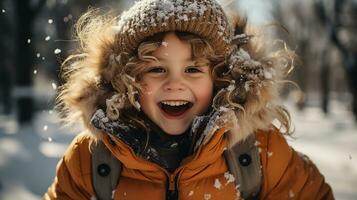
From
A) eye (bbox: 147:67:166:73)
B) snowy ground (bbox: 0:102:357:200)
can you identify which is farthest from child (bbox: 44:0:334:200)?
snowy ground (bbox: 0:102:357:200)

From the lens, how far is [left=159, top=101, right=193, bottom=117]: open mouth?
7.39ft

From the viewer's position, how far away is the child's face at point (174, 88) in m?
2.16

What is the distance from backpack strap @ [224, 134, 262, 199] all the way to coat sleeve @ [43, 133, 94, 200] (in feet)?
2.29

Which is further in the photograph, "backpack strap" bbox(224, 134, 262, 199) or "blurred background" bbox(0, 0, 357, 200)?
"blurred background" bbox(0, 0, 357, 200)

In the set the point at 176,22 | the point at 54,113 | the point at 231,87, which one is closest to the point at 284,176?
the point at 231,87

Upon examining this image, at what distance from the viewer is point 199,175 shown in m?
2.14

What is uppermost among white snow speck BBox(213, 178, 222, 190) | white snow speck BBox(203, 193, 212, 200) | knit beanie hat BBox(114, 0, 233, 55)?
knit beanie hat BBox(114, 0, 233, 55)

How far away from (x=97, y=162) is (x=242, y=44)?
0.98 metres

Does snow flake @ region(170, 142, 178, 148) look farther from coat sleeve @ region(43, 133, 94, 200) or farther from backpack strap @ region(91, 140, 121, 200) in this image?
coat sleeve @ region(43, 133, 94, 200)

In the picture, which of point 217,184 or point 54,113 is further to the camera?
point 54,113

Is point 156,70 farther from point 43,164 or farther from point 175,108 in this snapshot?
point 43,164

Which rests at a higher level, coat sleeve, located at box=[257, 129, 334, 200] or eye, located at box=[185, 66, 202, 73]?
eye, located at box=[185, 66, 202, 73]

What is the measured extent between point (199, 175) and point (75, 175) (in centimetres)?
61

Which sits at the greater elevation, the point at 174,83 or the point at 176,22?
the point at 176,22
